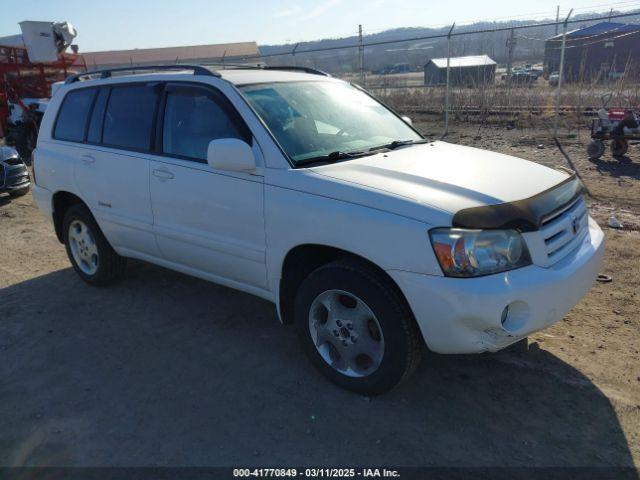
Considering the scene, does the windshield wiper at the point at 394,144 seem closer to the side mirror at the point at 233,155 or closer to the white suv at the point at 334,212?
the white suv at the point at 334,212

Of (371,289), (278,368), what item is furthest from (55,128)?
(371,289)

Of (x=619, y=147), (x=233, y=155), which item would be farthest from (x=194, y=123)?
(x=619, y=147)

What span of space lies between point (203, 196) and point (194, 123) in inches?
23.4

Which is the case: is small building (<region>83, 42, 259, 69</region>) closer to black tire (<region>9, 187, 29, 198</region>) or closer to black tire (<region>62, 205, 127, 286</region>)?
black tire (<region>9, 187, 29, 198</region>)

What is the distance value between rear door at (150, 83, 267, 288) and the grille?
5.52 ft

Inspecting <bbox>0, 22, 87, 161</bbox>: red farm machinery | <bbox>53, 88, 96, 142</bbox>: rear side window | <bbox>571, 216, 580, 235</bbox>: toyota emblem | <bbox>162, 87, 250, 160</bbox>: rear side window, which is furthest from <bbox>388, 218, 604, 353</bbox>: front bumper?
<bbox>0, 22, 87, 161</bbox>: red farm machinery

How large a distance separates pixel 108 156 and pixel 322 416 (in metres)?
2.84

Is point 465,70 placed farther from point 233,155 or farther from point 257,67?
point 233,155

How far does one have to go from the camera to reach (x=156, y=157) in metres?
4.09

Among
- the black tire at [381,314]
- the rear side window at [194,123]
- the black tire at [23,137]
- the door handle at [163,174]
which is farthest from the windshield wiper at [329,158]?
the black tire at [23,137]

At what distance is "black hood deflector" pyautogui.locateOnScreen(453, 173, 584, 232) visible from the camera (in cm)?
271

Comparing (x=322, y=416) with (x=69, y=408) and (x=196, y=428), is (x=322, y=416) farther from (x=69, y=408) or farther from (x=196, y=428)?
(x=69, y=408)

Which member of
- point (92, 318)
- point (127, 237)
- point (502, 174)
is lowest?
point (92, 318)

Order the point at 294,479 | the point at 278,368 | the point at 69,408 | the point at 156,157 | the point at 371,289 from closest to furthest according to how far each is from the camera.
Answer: the point at 294,479 → the point at 371,289 → the point at 69,408 → the point at 278,368 → the point at 156,157
